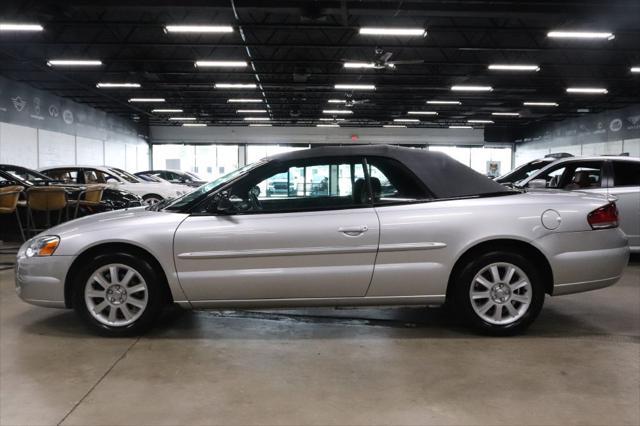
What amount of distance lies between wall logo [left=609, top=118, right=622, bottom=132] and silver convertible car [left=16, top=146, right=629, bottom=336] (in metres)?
22.4

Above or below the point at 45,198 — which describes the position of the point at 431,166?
above

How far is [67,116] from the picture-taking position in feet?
67.5

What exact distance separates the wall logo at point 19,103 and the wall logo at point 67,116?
122 inches

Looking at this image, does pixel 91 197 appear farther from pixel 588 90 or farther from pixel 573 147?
pixel 573 147

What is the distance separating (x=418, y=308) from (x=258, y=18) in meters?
10.5

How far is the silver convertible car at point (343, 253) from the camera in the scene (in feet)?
10.7

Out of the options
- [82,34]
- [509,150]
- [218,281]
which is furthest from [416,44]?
[509,150]

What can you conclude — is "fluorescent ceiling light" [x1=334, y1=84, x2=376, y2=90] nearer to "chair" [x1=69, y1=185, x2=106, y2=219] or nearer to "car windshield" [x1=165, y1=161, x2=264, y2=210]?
"chair" [x1=69, y1=185, x2=106, y2=219]

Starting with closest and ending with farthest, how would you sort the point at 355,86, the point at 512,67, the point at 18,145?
the point at 512,67
the point at 18,145
the point at 355,86

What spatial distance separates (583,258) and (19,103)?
Answer: 1870cm

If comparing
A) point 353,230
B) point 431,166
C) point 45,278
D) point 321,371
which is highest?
point 431,166

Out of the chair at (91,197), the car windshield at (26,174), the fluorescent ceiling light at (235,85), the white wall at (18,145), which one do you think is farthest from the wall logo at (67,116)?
the chair at (91,197)

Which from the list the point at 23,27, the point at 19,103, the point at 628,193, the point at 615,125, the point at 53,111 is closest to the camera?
the point at 628,193

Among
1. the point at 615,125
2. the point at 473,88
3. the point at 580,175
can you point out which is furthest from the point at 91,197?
the point at 615,125
